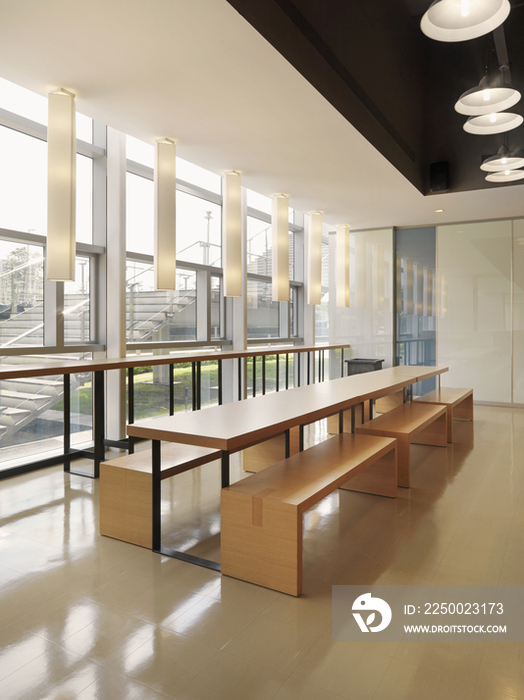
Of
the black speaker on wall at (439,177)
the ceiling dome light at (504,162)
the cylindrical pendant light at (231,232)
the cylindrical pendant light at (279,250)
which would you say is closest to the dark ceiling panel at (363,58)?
the black speaker on wall at (439,177)

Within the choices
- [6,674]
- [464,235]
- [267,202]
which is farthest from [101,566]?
[464,235]

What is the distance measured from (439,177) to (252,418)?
4.46m

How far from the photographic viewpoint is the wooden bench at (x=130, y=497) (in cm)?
250

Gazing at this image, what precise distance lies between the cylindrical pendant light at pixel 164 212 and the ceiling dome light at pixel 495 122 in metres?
2.29

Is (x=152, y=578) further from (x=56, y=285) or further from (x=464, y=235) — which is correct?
(x=464, y=235)

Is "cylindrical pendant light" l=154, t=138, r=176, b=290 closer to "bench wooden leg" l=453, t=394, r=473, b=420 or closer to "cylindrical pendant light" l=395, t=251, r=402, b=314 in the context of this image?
"bench wooden leg" l=453, t=394, r=473, b=420

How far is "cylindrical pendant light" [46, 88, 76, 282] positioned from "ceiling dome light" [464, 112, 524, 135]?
2.82m

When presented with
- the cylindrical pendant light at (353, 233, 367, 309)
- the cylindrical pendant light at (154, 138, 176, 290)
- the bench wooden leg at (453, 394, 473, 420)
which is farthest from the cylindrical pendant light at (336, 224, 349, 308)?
the cylindrical pendant light at (154, 138, 176, 290)

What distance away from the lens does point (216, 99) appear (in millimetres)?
3283

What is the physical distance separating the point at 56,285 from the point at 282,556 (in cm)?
308

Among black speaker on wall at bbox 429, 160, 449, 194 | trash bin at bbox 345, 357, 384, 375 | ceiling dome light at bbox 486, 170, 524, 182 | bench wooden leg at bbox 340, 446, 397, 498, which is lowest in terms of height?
bench wooden leg at bbox 340, 446, 397, 498

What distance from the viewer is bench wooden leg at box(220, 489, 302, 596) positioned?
2.04 meters

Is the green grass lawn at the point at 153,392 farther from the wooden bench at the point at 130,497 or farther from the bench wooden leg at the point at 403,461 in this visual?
the bench wooden leg at the point at 403,461

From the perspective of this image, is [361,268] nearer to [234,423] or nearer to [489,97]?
[489,97]
